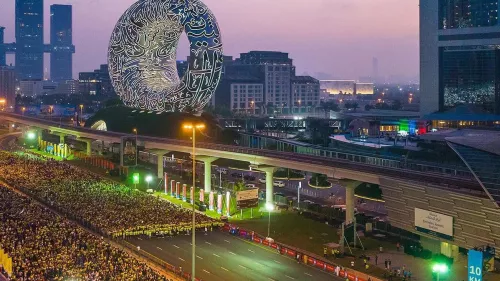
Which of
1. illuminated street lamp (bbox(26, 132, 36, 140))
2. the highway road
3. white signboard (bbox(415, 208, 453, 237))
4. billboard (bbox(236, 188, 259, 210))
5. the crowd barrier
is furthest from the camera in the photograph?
illuminated street lamp (bbox(26, 132, 36, 140))

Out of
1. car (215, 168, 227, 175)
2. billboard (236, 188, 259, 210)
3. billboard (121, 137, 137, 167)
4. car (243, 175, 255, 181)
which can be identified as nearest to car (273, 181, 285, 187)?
car (243, 175, 255, 181)

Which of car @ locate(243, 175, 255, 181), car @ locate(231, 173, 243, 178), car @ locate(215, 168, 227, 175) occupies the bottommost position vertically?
car @ locate(243, 175, 255, 181)

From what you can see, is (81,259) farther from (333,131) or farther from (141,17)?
(333,131)

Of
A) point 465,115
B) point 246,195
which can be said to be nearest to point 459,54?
point 465,115

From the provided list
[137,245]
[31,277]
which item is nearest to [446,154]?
[137,245]

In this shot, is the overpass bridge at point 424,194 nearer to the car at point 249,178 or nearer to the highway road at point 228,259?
the highway road at point 228,259

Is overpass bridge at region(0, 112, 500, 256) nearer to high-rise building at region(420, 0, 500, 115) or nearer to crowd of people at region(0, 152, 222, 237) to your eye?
crowd of people at region(0, 152, 222, 237)

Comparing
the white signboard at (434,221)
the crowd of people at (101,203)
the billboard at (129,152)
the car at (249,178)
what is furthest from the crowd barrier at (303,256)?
the billboard at (129,152)

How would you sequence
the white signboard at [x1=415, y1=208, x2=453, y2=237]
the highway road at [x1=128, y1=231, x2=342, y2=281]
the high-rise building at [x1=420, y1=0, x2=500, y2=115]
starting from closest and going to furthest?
1. the highway road at [x1=128, y1=231, x2=342, y2=281]
2. the white signboard at [x1=415, y1=208, x2=453, y2=237]
3. the high-rise building at [x1=420, y1=0, x2=500, y2=115]
